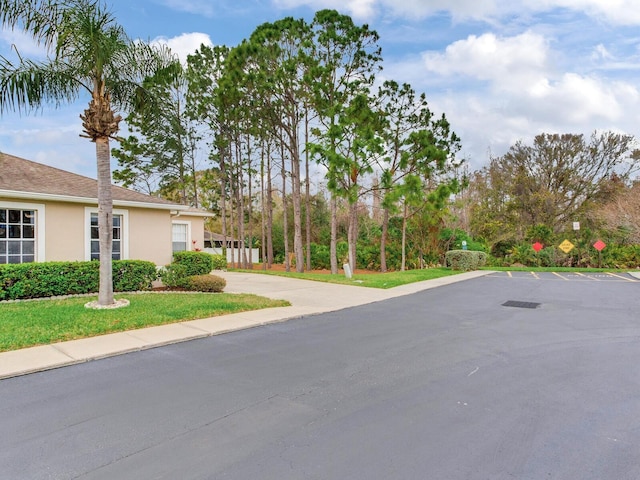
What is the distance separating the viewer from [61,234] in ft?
34.3

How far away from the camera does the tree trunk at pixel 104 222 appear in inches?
319

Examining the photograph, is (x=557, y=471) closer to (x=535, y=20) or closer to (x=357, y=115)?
(x=535, y=20)

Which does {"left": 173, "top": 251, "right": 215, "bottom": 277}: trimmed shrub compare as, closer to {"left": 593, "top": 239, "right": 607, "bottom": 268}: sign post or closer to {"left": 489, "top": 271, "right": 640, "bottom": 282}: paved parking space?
{"left": 489, "top": 271, "right": 640, "bottom": 282}: paved parking space

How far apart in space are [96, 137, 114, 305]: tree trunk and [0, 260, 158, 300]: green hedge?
199 cm

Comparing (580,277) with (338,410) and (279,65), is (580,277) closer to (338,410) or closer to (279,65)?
(279,65)

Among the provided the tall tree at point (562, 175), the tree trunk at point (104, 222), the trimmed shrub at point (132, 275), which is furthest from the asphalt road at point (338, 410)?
the tall tree at point (562, 175)

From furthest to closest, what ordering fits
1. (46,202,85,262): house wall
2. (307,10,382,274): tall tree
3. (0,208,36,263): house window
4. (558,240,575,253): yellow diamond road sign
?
1. (558,240,575,253): yellow diamond road sign
2. (307,10,382,274): tall tree
3. (46,202,85,262): house wall
4. (0,208,36,263): house window

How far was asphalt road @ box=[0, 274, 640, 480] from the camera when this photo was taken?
105 inches

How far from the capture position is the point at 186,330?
21.4 ft

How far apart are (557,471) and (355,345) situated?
338 centimetres

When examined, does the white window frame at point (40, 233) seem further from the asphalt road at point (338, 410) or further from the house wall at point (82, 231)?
the asphalt road at point (338, 410)

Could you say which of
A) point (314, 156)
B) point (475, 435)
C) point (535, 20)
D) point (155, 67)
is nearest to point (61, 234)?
point (155, 67)

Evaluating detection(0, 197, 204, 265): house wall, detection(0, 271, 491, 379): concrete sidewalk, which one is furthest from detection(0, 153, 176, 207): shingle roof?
detection(0, 271, 491, 379): concrete sidewalk

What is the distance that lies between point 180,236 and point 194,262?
8085 millimetres
